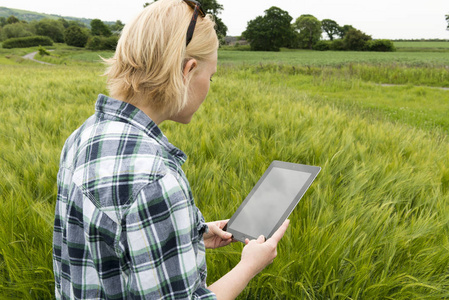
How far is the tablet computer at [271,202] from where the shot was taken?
109cm

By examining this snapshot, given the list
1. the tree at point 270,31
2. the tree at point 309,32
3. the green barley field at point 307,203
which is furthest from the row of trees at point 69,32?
the green barley field at point 307,203

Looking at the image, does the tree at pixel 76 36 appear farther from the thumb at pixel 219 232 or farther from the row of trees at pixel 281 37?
the thumb at pixel 219 232

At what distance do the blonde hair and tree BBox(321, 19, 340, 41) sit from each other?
93085mm

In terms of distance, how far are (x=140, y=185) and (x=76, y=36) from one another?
74301mm

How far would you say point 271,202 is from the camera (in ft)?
3.89

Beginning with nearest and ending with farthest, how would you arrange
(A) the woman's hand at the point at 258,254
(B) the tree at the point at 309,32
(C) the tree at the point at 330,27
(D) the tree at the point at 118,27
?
(A) the woman's hand at the point at 258,254
(D) the tree at the point at 118,27
(B) the tree at the point at 309,32
(C) the tree at the point at 330,27

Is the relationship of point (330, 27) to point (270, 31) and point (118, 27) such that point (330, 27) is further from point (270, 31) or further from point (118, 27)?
point (118, 27)

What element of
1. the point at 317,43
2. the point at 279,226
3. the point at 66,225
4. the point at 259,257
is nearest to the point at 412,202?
the point at 279,226

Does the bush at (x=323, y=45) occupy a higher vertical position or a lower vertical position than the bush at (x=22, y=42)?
higher

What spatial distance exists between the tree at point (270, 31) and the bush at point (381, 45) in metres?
14.4

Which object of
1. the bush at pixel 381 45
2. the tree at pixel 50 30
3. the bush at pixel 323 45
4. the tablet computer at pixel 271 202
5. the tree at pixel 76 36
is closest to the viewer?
the tablet computer at pixel 271 202

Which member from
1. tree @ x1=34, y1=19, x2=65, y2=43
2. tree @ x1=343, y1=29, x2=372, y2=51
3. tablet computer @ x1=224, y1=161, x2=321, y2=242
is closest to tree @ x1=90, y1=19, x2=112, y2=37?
tree @ x1=34, y1=19, x2=65, y2=43

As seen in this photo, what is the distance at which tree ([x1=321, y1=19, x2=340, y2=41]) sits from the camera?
3356 inches

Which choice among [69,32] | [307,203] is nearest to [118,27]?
[307,203]
